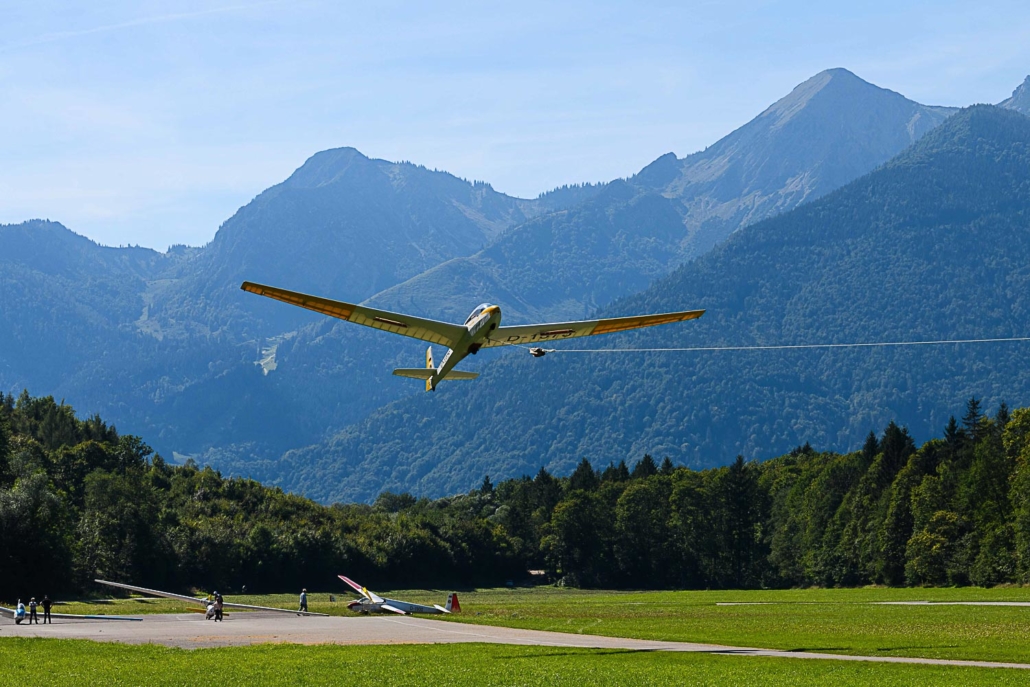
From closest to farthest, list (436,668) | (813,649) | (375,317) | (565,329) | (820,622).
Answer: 1. (436,668)
2. (813,649)
3. (375,317)
4. (565,329)
5. (820,622)

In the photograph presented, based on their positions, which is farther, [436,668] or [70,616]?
[70,616]

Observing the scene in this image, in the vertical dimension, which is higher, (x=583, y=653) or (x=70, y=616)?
(x=583, y=653)

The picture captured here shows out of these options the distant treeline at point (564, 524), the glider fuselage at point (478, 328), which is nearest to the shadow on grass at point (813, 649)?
the glider fuselage at point (478, 328)

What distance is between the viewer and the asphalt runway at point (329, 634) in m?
46.2

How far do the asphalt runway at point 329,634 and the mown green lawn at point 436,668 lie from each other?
207 centimetres

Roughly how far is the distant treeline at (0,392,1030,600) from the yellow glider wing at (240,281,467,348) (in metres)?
47.8

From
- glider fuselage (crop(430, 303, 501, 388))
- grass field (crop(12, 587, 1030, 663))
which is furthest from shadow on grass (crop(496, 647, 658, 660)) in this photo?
glider fuselage (crop(430, 303, 501, 388))

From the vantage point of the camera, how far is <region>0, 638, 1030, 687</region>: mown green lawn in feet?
117

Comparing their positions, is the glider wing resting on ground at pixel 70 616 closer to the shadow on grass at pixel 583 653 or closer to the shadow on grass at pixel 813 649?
the shadow on grass at pixel 583 653

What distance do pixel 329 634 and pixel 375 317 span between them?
708 inches

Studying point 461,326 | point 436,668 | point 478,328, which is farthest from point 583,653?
point 461,326

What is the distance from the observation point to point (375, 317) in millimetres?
44719

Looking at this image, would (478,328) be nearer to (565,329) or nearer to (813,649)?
(565,329)

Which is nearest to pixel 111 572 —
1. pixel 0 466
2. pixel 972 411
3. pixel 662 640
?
pixel 0 466
